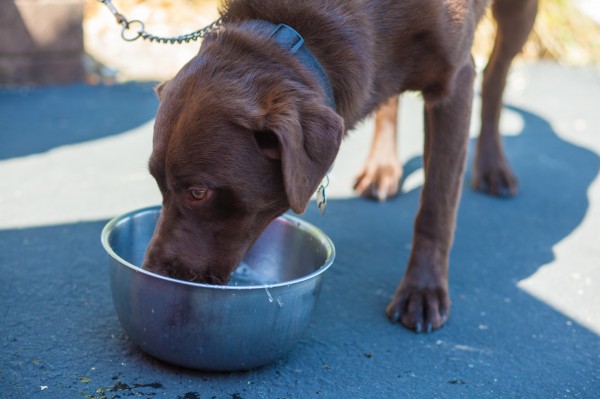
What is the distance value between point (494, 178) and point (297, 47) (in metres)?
2.22

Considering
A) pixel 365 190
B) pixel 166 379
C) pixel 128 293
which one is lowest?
pixel 365 190

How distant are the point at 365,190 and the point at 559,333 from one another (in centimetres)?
140

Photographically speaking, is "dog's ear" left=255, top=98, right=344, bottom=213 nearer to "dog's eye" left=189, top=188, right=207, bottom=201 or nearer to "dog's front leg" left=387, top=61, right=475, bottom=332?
"dog's eye" left=189, top=188, right=207, bottom=201

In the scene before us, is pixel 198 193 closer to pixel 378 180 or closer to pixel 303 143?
pixel 303 143

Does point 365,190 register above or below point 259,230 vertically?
below

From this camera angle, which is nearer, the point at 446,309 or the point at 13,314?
the point at 13,314

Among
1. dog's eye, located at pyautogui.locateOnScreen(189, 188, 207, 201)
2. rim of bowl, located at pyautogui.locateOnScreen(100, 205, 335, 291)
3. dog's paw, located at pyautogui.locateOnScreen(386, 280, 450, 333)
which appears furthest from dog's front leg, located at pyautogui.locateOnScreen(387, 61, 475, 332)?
dog's eye, located at pyautogui.locateOnScreen(189, 188, 207, 201)

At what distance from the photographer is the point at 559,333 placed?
106 inches

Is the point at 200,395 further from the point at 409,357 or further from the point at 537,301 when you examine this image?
the point at 537,301

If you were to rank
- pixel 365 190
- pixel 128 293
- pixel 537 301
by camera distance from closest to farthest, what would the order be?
pixel 128 293 < pixel 537 301 < pixel 365 190

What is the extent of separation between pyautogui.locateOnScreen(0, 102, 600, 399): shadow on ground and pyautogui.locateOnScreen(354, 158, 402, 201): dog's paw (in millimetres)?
198

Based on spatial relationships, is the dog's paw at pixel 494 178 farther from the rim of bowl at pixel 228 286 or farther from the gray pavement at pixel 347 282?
the rim of bowl at pixel 228 286

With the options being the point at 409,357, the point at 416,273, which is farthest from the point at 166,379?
the point at 416,273

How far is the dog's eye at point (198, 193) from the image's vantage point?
80.0 inches
